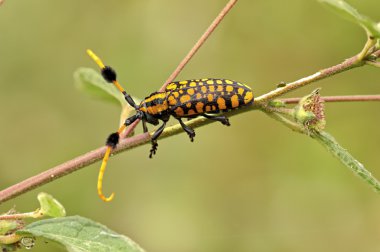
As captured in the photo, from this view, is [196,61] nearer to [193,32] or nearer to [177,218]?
[193,32]

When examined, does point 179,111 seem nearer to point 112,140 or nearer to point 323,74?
point 112,140

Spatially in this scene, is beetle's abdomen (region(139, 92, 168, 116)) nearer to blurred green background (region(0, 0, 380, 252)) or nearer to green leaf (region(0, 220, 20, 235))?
green leaf (region(0, 220, 20, 235))

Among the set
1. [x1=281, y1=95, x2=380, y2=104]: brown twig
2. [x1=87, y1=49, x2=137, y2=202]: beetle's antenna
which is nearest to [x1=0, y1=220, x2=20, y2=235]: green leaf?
[x1=87, y1=49, x2=137, y2=202]: beetle's antenna

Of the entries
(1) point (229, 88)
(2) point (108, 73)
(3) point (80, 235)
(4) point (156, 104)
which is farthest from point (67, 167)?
(1) point (229, 88)

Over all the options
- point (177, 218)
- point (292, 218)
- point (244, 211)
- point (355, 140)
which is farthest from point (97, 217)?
point (355, 140)

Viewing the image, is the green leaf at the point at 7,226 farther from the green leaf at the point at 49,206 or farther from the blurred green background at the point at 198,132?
the blurred green background at the point at 198,132

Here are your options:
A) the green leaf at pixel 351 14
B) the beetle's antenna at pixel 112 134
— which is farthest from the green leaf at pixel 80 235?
the green leaf at pixel 351 14
